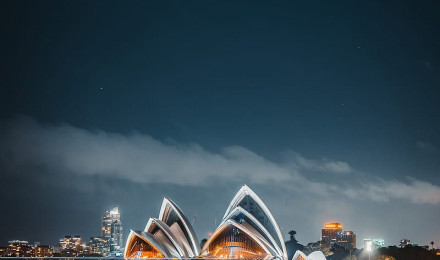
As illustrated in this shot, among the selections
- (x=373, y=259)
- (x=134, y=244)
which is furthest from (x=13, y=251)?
(x=134, y=244)

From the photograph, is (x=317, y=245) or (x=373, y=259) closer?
(x=373, y=259)

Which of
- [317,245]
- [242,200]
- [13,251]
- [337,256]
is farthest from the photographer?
[13,251]

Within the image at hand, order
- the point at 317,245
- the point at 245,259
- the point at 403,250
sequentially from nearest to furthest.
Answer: the point at 245,259 → the point at 403,250 → the point at 317,245

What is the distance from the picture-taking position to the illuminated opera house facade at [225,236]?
191ft

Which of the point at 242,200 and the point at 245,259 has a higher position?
the point at 242,200

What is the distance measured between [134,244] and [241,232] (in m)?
11.6

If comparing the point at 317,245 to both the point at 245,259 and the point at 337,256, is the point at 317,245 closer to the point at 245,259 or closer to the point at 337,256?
the point at 337,256

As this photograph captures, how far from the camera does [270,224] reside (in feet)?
202

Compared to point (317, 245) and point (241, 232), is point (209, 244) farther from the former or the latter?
point (317, 245)

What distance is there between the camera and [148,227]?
59.2 meters

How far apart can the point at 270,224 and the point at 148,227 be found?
13683 mm

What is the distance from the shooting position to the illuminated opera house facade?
191ft

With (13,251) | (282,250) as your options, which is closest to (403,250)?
(282,250)

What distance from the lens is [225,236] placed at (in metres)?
60.1
